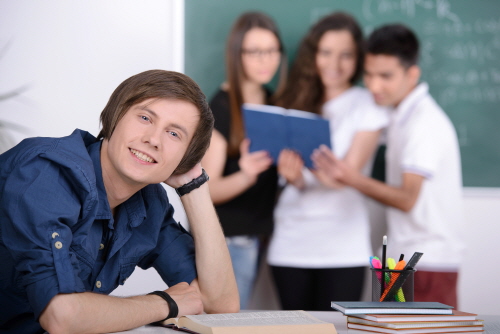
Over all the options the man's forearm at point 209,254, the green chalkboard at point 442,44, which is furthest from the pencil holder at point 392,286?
the green chalkboard at point 442,44

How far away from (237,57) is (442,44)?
3.59ft

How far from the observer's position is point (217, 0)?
2.93 m

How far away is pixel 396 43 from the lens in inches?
106

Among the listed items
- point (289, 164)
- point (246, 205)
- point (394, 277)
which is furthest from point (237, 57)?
point (394, 277)

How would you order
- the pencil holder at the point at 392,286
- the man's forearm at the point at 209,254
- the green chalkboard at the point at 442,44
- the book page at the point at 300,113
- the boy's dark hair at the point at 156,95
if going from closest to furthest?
the pencil holder at the point at 392,286
the boy's dark hair at the point at 156,95
the man's forearm at the point at 209,254
the book page at the point at 300,113
the green chalkboard at the point at 442,44

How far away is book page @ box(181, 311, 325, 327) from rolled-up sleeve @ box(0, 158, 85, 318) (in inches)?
10.7

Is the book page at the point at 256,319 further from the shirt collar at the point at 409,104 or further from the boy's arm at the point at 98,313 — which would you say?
the shirt collar at the point at 409,104

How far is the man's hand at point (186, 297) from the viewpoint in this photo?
1346mm

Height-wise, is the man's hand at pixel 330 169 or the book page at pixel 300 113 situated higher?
the book page at pixel 300 113

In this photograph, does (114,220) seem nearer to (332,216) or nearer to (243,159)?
(243,159)

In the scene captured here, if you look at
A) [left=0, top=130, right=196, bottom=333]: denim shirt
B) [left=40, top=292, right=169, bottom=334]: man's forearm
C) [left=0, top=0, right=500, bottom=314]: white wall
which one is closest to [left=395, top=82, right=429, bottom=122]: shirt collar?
[left=0, top=0, right=500, bottom=314]: white wall

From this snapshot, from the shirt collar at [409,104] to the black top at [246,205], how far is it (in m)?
0.66

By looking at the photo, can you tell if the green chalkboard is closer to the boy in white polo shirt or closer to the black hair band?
the boy in white polo shirt

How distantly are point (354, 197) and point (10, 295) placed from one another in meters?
1.75
